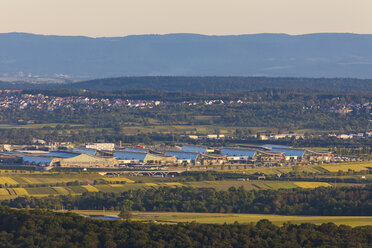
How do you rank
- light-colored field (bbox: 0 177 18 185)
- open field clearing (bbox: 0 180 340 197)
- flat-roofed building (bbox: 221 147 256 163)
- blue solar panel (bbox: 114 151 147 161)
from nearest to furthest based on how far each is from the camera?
open field clearing (bbox: 0 180 340 197), light-colored field (bbox: 0 177 18 185), blue solar panel (bbox: 114 151 147 161), flat-roofed building (bbox: 221 147 256 163)

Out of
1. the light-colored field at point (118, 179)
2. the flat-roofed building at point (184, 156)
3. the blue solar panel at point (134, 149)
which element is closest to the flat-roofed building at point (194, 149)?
the flat-roofed building at point (184, 156)

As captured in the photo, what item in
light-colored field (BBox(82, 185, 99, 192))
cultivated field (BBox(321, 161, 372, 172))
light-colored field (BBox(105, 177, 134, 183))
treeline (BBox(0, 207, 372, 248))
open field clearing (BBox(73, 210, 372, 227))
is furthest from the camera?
cultivated field (BBox(321, 161, 372, 172))

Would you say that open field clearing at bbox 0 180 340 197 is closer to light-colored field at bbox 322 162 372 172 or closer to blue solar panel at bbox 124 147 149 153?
light-colored field at bbox 322 162 372 172

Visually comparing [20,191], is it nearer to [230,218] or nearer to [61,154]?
[230,218]

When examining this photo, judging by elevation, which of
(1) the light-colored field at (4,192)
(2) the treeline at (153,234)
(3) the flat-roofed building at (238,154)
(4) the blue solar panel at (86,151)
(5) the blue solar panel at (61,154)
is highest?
(2) the treeline at (153,234)

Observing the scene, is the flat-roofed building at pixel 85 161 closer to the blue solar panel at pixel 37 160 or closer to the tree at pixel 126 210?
the blue solar panel at pixel 37 160

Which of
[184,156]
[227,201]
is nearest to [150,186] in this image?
[227,201]

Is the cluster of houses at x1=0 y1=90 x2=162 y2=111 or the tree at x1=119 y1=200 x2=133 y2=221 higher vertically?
the tree at x1=119 y1=200 x2=133 y2=221

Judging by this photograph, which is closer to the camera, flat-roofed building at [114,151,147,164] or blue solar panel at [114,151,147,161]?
flat-roofed building at [114,151,147,164]

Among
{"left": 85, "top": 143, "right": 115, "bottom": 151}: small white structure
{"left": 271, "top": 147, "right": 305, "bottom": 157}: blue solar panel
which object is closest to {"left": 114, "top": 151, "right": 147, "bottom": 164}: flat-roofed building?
{"left": 85, "top": 143, "right": 115, "bottom": 151}: small white structure

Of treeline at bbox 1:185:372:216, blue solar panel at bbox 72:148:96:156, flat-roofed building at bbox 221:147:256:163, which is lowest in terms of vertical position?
flat-roofed building at bbox 221:147:256:163
